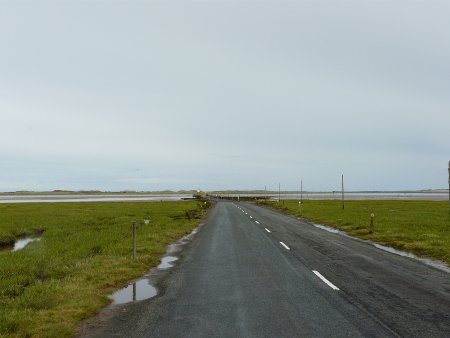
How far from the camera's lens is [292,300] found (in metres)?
8.85

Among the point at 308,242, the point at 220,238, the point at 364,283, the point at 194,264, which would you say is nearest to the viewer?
the point at 364,283

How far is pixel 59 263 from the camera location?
14734 millimetres

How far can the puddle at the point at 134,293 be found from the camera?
9.55 m

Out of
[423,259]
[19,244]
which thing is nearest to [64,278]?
[423,259]

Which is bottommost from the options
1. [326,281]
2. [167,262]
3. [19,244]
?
[19,244]

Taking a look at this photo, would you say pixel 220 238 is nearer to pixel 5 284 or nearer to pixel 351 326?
pixel 5 284

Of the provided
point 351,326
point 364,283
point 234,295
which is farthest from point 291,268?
point 351,326

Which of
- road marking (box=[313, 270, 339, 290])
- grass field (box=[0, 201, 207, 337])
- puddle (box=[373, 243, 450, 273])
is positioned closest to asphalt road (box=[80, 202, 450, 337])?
road marking (box=[313, 270, 339, 290])

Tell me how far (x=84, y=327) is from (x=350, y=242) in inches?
642

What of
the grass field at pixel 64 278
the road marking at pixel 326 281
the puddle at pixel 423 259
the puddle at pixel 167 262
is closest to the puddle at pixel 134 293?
the grass field at pixel 64 278

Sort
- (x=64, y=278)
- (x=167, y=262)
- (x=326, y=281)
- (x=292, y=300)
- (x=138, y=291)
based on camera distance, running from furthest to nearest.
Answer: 1. (x=167, y=262)
2. (x=64, y=278)
3. (x=326, y=281)
4. (x=138, y=291)
5. (x=292, y=300)

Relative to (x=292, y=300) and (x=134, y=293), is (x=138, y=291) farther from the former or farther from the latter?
(x=292, y=300)

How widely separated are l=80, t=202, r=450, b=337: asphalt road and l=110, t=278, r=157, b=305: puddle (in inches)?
14.2

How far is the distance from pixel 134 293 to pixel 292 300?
4.26m
